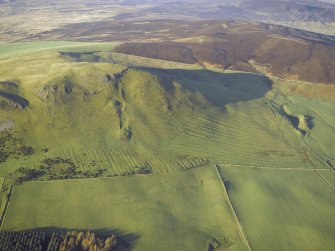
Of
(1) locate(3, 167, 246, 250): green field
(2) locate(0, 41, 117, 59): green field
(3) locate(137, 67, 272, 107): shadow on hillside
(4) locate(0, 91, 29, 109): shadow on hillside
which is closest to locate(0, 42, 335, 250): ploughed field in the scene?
(1) locate(3, 167, 246, 250): green field

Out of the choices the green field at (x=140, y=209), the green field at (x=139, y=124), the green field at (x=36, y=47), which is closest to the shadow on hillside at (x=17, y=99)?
the green field at (x=139, y=124)

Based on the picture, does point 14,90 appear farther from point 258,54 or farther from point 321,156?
point 258,54

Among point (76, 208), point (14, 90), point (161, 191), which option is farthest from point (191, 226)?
point (14, 90)

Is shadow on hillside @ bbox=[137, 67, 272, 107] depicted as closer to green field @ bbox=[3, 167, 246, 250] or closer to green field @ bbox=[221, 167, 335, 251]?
green field @ bbox=[221, 167, 335, 251]

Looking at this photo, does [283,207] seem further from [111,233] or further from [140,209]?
[111,233]

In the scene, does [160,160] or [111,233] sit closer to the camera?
[111,233]

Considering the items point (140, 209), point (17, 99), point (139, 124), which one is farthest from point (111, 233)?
point (17, 99)

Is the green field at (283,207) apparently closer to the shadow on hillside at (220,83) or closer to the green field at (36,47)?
the shadow on hillside at (220,83)
